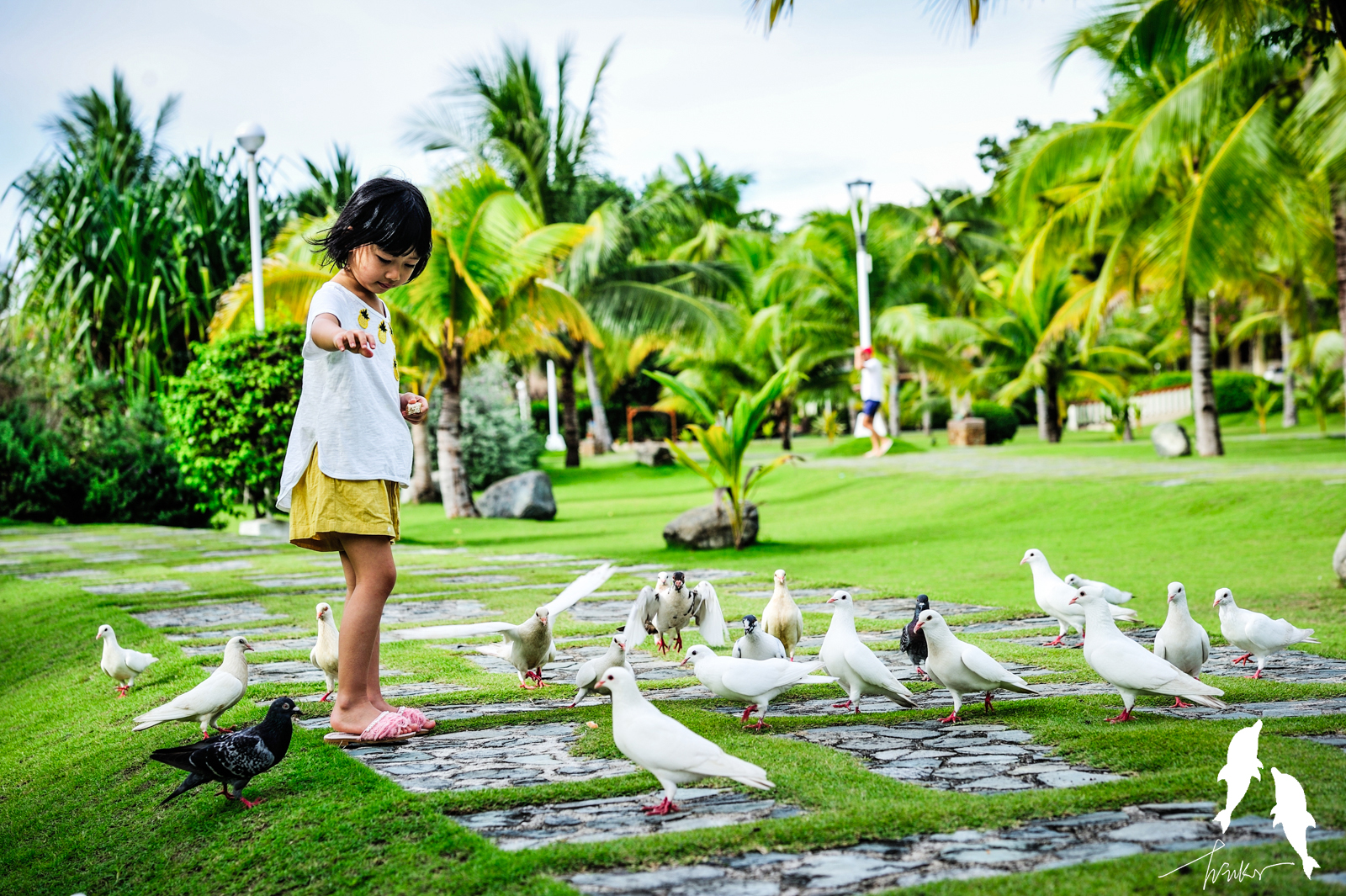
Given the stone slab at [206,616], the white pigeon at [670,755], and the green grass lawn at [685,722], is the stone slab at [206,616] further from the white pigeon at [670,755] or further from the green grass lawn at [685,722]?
the white pigeon at [670,755]

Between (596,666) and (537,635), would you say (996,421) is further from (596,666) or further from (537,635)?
(596,666)

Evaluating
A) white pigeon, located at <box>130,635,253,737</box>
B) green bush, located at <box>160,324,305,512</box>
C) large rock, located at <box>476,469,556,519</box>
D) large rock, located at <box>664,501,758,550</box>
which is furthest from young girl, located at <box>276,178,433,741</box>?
large rock, located at <box>476,469,556,519</box>

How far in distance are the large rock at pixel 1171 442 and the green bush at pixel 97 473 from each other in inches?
639

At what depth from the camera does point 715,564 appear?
1119 centimetres

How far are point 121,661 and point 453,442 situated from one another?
1263 cm

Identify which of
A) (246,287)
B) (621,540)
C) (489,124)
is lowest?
(621,540)

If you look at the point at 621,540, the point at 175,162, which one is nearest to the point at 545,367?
the point at 175,162

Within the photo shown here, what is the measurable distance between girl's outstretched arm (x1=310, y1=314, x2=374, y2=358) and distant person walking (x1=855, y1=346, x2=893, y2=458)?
17200 mm

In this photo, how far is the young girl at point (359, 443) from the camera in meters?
4.09

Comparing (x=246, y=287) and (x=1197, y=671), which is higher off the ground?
(x=246, y=287)

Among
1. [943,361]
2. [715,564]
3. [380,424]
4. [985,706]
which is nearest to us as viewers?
[380,424]

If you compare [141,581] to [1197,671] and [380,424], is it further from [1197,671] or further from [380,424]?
[1197,671]

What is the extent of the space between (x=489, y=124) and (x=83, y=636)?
18311 millimetres

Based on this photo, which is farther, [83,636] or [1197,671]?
[83,636]
